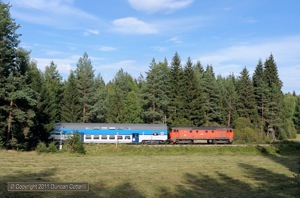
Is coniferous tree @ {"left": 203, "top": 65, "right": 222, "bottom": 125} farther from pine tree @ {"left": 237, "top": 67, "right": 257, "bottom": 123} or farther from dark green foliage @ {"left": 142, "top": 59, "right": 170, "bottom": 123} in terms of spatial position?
dark green foliage @ {"left": 142, "top": 59, "right": 170, "bottom": 123}

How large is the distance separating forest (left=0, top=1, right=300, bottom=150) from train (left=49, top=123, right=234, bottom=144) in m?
7.44

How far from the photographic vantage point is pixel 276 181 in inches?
1025

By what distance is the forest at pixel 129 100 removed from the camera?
4472 centimetres

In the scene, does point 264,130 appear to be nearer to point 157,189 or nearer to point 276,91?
point 276,91

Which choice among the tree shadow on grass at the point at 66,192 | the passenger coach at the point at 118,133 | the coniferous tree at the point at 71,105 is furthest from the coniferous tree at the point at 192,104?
the tree shadow on grass at the point at 66,192

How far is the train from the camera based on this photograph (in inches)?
2307

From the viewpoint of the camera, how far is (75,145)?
44.7 meters

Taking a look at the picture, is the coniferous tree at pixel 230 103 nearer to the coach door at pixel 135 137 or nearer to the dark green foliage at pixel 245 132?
the dark green foliage at pixel 245 132

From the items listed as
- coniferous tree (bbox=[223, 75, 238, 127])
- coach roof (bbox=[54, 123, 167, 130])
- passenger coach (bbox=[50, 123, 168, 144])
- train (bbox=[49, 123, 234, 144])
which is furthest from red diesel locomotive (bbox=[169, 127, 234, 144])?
coniferous tree (bbox=[223, 75, 238, 127])

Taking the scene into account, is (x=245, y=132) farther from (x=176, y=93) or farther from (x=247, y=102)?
(x=176, y=93)

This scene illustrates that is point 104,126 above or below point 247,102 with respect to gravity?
below

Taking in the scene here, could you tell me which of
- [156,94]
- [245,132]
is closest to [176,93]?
[156,94]

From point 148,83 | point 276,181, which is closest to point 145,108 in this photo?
point 148,83

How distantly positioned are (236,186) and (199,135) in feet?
121
